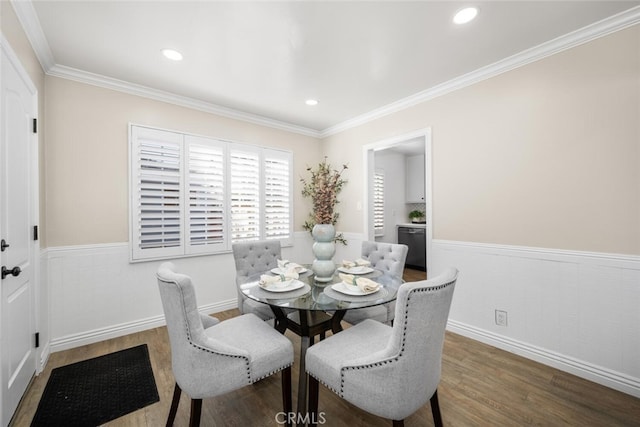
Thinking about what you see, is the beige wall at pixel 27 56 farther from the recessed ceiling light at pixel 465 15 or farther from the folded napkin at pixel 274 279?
the recessed ceiling light at pixel 465 15

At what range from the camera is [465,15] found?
1.87 metres

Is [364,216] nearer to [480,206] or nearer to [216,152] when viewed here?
[480,206]

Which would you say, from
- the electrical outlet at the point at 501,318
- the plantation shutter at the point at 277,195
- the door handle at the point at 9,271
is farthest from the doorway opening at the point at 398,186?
the door handle at the point at 9,271

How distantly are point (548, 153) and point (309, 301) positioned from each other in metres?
2.32

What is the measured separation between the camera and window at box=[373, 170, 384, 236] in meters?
5.56

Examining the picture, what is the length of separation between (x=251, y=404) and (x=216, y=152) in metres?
2.79

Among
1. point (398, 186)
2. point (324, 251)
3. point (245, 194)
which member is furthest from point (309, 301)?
point (398, 186)

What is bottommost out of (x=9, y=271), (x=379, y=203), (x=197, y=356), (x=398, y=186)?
(x=197, y=356)

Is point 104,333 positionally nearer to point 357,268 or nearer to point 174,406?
point 174,406

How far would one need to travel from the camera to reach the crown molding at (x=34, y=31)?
1738 millimetres

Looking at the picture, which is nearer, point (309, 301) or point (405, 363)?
point (405, 363)

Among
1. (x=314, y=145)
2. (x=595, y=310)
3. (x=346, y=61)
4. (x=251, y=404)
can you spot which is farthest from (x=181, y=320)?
(x=314, y=145)

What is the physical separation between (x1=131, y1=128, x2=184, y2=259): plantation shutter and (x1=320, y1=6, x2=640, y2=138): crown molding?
264 centimetres

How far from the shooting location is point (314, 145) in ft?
14.9
